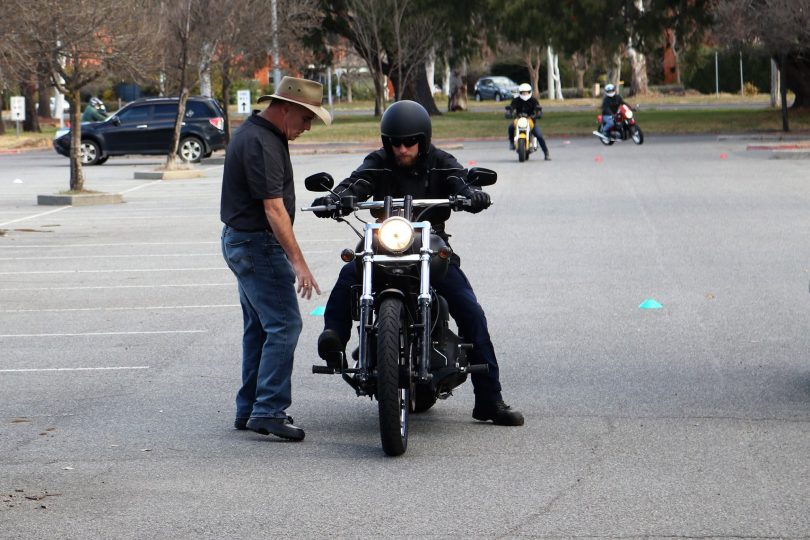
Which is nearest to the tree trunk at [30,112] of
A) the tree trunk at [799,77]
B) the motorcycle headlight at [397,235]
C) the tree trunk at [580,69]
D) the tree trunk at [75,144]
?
the tree trunk at [799,77]

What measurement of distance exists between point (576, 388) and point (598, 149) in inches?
1123

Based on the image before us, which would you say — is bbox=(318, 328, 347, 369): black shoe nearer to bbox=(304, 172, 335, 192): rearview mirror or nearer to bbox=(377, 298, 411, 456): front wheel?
bbox=(377, 298, 411, 456): front wheel

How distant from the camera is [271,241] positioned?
726cm

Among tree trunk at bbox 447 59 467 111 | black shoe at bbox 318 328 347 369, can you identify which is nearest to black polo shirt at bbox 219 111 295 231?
black shoe at bbox 318 328 347 369

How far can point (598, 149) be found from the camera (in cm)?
3638

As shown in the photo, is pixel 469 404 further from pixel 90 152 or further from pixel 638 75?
pixel 638 75

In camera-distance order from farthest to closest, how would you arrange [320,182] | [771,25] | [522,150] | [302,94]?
[771,25], [522,150], [320,182], [302,94]

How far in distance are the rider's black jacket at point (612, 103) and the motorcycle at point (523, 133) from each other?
5.87 meters

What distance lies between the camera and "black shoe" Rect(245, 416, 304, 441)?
7.16 metres

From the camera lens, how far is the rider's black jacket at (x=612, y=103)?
37.1 meters

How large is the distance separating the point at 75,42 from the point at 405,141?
17481 mm

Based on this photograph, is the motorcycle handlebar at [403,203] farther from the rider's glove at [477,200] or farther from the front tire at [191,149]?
the front tire at [191,149]

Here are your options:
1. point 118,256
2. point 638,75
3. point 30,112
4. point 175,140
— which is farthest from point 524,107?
point 638,75

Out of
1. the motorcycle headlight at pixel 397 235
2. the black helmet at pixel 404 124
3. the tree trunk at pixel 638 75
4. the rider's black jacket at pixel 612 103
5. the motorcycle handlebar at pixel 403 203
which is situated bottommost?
the motorcycle headlight at pixel 397 235
